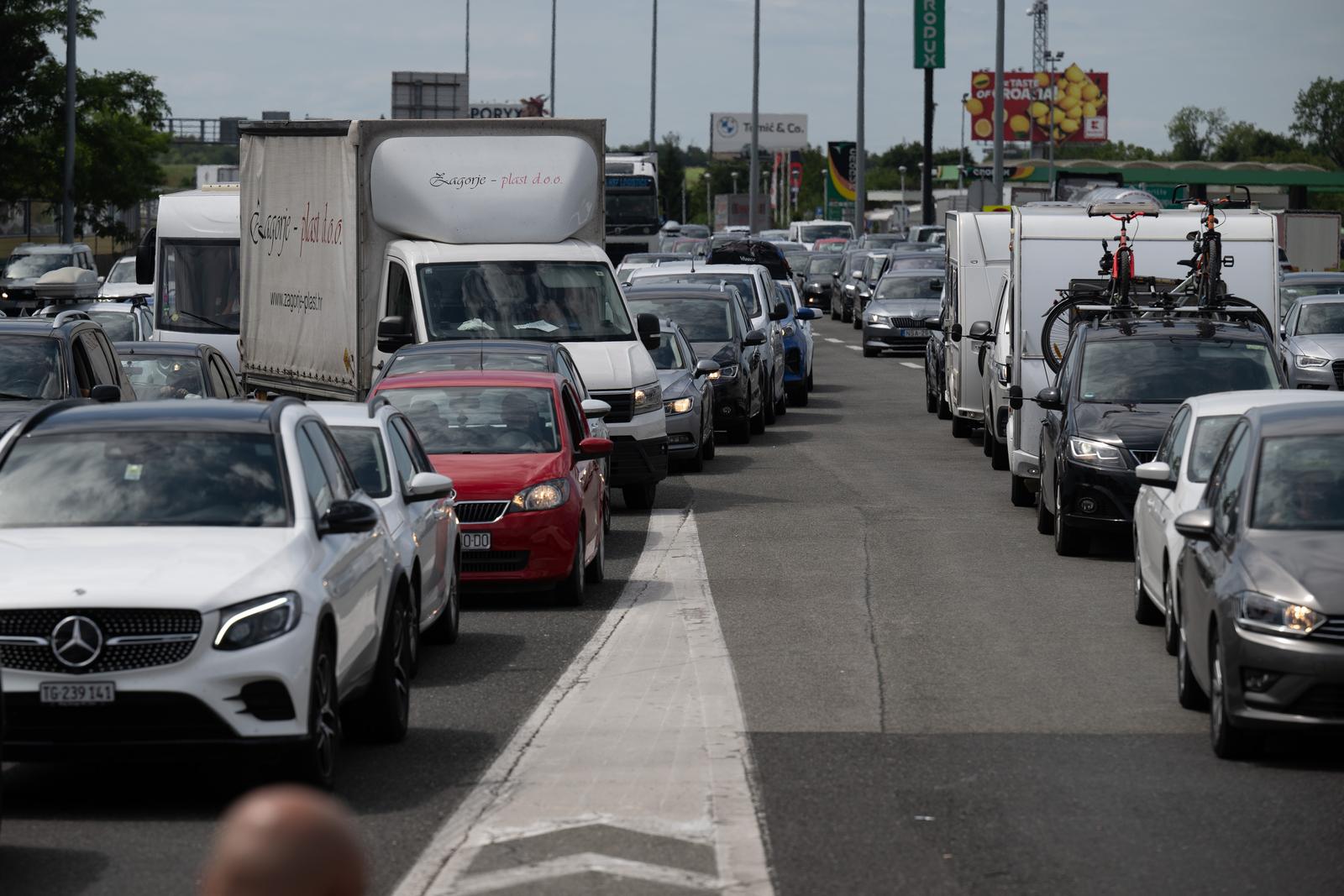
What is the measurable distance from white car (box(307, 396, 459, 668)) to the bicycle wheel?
8.79 meters

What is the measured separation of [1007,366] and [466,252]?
5428 mm

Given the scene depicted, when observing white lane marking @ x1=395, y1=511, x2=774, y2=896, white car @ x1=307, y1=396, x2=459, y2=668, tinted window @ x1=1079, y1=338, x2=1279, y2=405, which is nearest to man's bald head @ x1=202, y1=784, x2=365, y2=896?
white lane marking @ x1=395, y1=511, x2=774, y2=896

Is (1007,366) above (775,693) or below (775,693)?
above

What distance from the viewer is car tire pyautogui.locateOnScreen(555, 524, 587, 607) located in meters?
13.9

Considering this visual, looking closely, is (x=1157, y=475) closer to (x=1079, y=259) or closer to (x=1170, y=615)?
(x=1170, y=615)

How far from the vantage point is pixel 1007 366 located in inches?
851

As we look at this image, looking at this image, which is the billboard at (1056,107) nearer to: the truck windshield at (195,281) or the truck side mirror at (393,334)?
the truck windshield at (195,281)

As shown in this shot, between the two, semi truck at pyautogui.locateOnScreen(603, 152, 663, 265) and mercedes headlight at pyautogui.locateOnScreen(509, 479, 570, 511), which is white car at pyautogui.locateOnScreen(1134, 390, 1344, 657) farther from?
semi truck at pyautogui.locateOnScreen(603, 152, 663, 265)

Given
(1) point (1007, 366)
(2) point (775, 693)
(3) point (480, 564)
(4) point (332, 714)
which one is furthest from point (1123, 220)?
(4) point (332, 714)

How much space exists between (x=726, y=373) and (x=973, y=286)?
10.6 feet

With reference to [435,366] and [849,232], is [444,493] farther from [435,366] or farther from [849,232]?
[849,232]

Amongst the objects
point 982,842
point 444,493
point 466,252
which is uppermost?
point 466,252

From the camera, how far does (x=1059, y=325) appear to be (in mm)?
21031

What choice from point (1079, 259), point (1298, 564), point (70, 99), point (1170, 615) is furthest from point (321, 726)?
point (70, 99)
